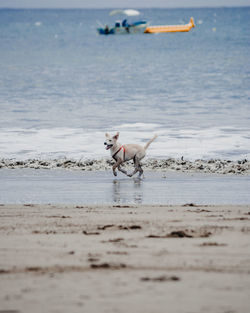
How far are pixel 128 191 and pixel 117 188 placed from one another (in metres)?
0.26

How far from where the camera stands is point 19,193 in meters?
8.77

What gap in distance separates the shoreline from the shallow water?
395 mm

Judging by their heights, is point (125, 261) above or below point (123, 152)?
below

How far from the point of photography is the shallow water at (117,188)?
327 inches

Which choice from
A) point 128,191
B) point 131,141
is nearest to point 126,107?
point 131,141

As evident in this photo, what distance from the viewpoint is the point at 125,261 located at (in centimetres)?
504

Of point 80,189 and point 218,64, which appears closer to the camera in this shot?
point 80,189

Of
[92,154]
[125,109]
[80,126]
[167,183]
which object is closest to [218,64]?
[125,109]

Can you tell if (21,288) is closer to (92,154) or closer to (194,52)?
(92,154)

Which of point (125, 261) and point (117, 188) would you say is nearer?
point (125, 261)

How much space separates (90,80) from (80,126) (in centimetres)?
1666

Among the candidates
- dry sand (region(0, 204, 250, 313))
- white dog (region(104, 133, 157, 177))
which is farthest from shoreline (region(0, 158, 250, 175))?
dry sand (region(0, 204, 250, 313))

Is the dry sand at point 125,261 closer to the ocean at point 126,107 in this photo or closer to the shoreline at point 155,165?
the shoreline at point 155,165

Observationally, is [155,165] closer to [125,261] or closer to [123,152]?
[123,152]
